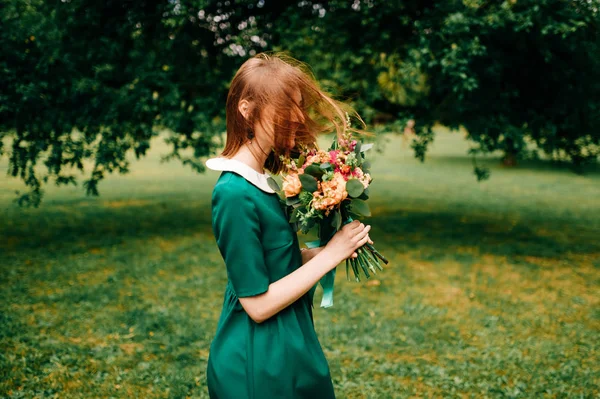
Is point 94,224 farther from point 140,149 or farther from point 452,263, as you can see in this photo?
point 452,263

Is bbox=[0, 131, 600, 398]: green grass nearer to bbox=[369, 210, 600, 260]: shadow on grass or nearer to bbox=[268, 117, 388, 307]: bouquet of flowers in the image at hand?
bbox=[369, 210, 600, 260]: shadow on grass

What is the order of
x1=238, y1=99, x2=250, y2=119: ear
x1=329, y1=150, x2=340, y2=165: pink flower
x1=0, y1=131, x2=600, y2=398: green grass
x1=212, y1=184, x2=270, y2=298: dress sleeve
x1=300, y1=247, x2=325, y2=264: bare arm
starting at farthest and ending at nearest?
1. x1=0, y1=131, x2=600, y2=398: green grass
2. x1=300, y1=247, x2=325, y2=264: bare arm
3. x1=329, y1=150, x2=340, y2=165: pink flower
4. x1=238, y1=99, x2=250, y2=119: ear
5. x1=212, y1=184, x2=270, y2=298: dress sleeve

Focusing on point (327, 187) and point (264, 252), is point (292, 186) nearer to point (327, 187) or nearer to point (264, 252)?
point (327, 187)

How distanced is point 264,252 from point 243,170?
26 centimetres

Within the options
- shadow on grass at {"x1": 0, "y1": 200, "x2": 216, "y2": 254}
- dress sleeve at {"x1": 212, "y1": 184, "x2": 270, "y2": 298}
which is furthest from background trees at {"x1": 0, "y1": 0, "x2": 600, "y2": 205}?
dress sleeve at {"x1": 212, "y1": 184, "x2": 270, "y2": 298}

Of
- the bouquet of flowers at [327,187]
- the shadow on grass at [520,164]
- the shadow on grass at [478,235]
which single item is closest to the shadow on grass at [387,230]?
the shadow on grass at [478,235]

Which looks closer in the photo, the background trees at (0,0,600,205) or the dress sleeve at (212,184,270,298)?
the dress sleeve at (212,184,270,298)

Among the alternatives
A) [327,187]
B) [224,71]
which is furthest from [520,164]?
[327,187]

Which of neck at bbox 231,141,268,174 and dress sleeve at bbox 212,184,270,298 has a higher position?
neck at bbox 231,141,268,174

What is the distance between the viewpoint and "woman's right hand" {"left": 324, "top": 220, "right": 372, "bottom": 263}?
6.04ft

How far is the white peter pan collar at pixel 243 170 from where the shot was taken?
5.82 feet

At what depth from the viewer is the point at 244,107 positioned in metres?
1.81

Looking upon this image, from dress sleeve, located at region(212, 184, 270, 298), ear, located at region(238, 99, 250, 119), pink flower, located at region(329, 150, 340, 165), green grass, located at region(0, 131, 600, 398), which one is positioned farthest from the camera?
green grass, located at region(0, 131, 600, 398)

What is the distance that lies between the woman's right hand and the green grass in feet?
9.27
